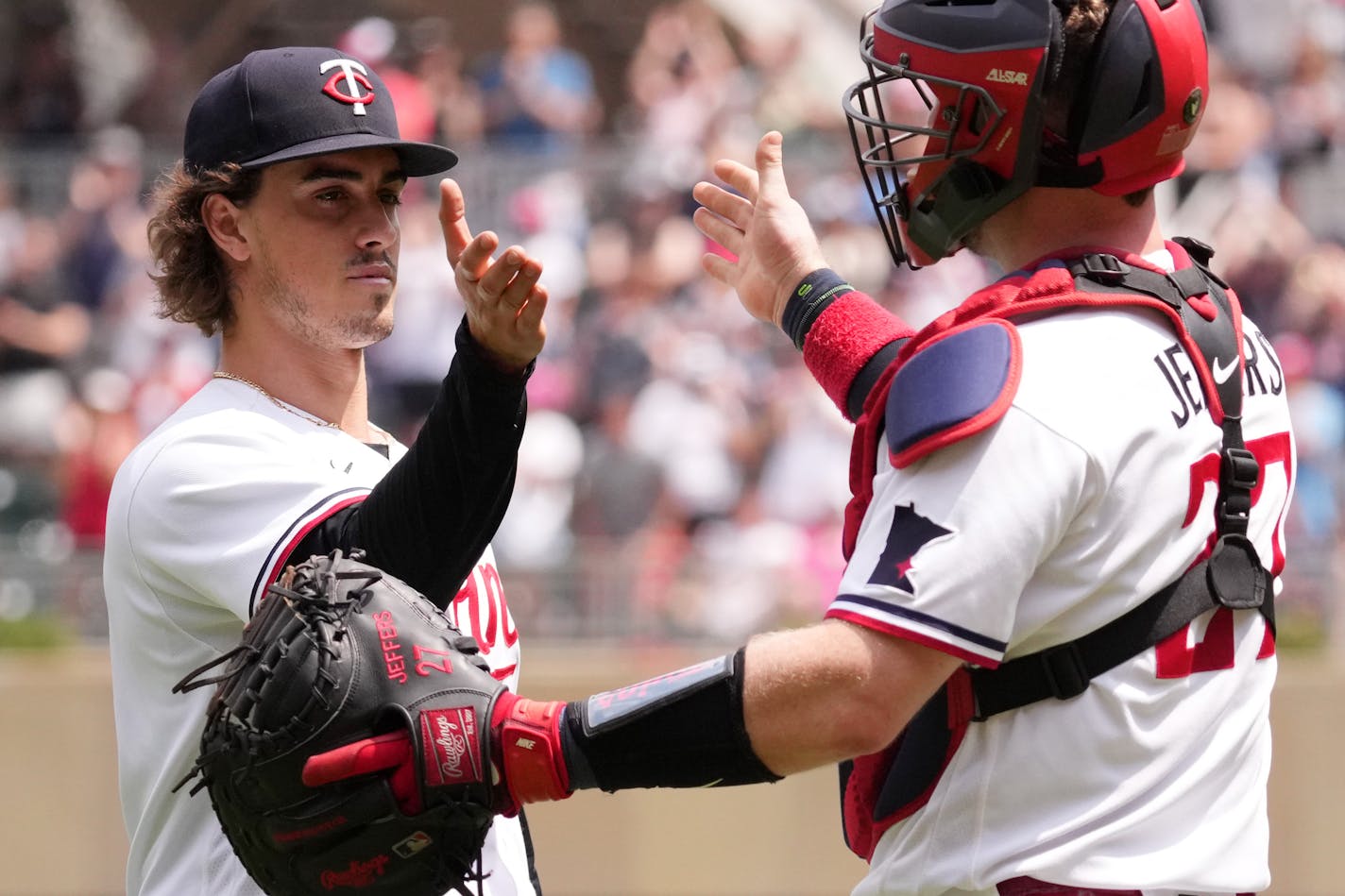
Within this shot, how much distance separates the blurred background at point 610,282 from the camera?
320 inches

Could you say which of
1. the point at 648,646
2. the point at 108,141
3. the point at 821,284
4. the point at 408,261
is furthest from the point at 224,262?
the point at 108,141

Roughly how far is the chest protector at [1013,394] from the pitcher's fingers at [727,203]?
0.80m

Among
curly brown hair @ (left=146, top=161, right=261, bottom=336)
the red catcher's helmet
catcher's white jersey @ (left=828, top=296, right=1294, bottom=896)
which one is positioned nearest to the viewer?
catcher's white jersey @ (left=828, top=296, right=1294, bottom=896)

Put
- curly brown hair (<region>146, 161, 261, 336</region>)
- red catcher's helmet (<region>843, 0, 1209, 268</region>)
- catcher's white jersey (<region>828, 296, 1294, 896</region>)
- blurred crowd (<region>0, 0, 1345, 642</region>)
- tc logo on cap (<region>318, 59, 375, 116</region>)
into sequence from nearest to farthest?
catcher's white jersey (<region>828, 296, 1294, 896</region>) < red catcher's helmet (<region>843, 0, 1209, 268</region>) < tc logo on cap (<region>318, 59, 375, 116</region>) < curly brown hair (<region>146, 161, 261, 336</region>) < blurred crowd (<region>0, 0, 1345, 642</region>)

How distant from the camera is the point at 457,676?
2.79 metres

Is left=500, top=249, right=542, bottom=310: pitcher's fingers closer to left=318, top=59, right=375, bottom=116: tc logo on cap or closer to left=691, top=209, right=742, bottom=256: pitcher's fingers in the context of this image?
left=691, top=209, right=742, bottom=256: pitcher's fingers

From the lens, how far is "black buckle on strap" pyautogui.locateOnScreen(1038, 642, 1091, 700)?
2662 mm

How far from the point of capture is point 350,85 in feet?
12.0

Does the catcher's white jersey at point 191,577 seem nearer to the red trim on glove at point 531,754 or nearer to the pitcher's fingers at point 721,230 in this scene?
the red trim on glove at point 531,754

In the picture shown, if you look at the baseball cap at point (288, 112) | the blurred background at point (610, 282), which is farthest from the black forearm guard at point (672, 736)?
the blurred background at point (610, 282)

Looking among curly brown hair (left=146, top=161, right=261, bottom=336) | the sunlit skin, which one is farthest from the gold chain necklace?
curly brown hair (left=146, top=161, right=261, bottom=336)

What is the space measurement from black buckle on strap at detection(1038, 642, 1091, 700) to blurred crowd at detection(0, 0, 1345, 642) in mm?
5391

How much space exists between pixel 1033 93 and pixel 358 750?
4.72ft

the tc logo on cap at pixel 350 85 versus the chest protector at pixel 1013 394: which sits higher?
the tc logo on cap at pixel 350 85
